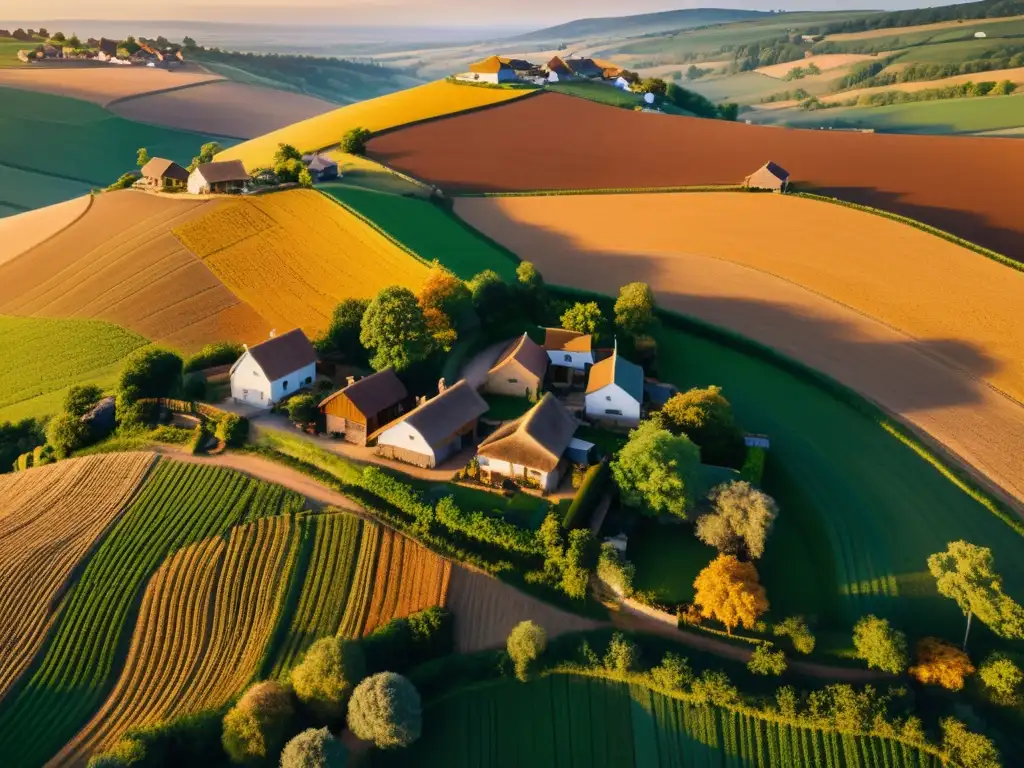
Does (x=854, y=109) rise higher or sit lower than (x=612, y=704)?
lower

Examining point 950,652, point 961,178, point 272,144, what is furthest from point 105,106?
point 950,652

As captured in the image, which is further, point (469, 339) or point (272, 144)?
point (272, 144)

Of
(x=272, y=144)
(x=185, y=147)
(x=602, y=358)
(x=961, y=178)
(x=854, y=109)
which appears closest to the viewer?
(x=602, y=358)

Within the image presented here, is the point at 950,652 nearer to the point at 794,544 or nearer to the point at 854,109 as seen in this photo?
the point at 794,544

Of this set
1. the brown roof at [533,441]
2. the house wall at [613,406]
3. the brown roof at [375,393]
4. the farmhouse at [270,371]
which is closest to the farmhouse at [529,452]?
the brown roof at [533,441]

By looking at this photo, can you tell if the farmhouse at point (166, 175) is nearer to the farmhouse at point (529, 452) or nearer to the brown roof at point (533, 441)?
the brown roof at point (533, 441)

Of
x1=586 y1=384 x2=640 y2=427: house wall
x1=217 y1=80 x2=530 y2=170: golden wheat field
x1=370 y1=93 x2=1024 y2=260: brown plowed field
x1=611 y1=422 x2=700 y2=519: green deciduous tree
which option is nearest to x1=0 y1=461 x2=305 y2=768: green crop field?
x1=611 y1=422 x2=700 y2=519: green deciduous tree

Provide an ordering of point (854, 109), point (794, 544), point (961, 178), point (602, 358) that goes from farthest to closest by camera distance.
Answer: point (854, 109)
point (961, 178)
point (602, 358)
point (794, 544)
